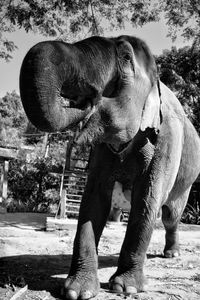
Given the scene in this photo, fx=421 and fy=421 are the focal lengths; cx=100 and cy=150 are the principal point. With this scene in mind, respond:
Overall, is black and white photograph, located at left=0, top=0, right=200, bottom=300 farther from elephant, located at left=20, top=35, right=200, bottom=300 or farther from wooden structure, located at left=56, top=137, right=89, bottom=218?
wooden structure, located at left=56, top=137, right=89, bottom=218

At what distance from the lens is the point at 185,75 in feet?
58.1

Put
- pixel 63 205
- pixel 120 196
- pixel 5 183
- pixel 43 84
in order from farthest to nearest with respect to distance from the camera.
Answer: pixel 5 183 → pixel 63 205 → pixel 120 196 → pixel 43 84

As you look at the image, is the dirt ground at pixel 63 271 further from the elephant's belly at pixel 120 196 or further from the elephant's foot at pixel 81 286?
the elephant's belly at pixel 120 196

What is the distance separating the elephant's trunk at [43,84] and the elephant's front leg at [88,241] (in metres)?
1.39

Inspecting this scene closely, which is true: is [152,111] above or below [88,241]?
above

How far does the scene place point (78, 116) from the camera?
8.85ft

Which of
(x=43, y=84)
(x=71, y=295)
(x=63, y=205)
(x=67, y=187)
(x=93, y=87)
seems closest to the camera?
(x=43, y=84)

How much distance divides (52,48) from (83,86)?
319mm

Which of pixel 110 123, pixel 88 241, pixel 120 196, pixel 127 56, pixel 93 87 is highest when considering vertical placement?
pixel 127 56

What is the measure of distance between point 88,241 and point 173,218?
1.96 meters

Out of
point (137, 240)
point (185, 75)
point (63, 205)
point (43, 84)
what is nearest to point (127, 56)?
point (43, 84)

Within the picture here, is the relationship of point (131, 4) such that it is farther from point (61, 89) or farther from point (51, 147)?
point (51, 147)

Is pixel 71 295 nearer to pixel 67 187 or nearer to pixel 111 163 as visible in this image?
pixel 111 163

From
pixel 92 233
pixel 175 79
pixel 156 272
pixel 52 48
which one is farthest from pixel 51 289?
pixel 175 79
